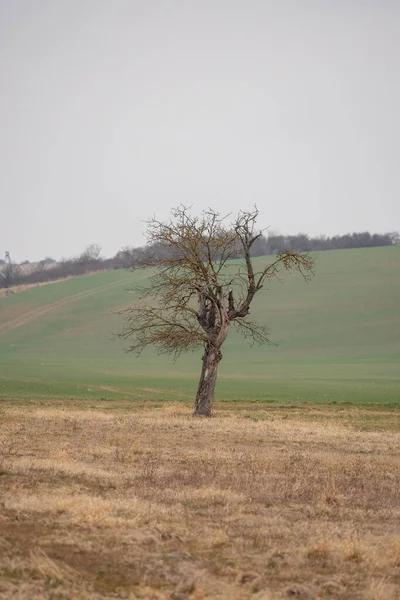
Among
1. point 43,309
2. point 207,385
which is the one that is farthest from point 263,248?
point 207,385

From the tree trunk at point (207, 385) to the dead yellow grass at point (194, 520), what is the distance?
35.7 feet

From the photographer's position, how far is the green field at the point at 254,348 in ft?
179

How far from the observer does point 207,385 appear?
33938 mm

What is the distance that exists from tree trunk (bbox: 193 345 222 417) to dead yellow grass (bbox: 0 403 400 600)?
35.7ft

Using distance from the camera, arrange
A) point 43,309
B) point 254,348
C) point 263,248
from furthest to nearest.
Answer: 1. point 263,248
2. point 43,309
3. point 254,348

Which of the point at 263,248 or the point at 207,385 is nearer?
the point at 207,385

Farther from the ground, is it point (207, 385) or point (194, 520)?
point (194, 520)

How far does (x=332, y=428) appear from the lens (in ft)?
94.5

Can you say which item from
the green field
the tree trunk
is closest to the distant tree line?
the green field

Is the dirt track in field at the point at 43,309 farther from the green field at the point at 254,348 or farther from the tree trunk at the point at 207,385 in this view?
the tree trunk at the point at 207,385

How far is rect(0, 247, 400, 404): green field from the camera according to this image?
2151 inches

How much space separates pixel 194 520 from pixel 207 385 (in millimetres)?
22006

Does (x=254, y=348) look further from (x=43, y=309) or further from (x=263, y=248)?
(x=263, y=248)

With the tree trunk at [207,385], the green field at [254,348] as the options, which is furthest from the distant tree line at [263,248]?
the tree trunk at [207,385]
